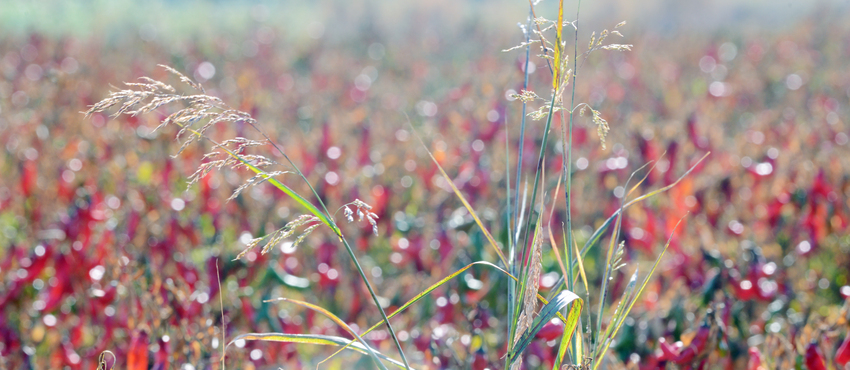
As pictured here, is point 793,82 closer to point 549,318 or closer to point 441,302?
point 441,302

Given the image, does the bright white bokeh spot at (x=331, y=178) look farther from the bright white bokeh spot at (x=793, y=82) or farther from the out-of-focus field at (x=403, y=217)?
the bright white bokeh spot at (x=793, y=82)

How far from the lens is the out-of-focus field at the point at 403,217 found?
5.74ft

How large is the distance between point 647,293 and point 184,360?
1729 millimetres

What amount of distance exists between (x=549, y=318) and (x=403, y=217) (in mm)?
1749

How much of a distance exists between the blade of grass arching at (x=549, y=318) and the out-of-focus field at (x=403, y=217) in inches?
11.0

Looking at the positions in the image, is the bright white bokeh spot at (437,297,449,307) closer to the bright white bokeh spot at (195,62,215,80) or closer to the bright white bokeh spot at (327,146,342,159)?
the bright white bokeh spot at (327,146,342,159)

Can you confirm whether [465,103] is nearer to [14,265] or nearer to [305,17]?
[14,265]

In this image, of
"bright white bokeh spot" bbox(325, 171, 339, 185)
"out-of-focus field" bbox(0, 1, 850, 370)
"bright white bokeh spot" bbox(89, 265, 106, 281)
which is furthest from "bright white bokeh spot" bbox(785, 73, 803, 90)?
"bright white bokeh spot" bbox(89, 265, 106, 281)

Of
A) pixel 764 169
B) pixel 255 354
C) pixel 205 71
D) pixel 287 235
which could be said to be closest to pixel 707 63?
pixel 764 169

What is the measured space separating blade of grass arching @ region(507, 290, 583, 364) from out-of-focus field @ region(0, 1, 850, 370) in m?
0.28

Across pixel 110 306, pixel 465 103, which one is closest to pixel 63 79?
pixel 465 103

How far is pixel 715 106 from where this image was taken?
5.45 m

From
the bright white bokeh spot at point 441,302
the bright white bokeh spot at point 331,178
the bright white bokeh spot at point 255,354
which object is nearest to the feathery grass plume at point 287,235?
the bright white bokeh spot at point 255,354

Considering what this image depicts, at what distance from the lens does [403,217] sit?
109 inches
